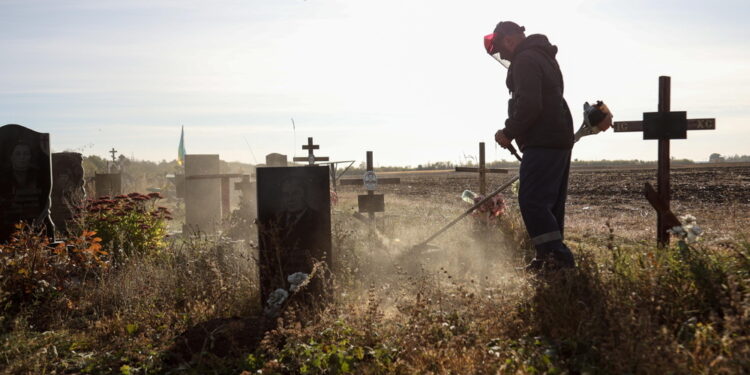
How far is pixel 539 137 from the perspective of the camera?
5332mm

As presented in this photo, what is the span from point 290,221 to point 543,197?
2.12 meters

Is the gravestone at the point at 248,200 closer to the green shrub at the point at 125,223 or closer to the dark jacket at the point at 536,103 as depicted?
the green shrub at the point at 125,223

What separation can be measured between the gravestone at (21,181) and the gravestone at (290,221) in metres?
3.51

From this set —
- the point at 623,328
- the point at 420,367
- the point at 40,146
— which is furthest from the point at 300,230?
the point at 40,146

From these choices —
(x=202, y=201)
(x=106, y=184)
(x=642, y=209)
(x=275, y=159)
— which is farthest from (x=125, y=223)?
(x=642, y=209)

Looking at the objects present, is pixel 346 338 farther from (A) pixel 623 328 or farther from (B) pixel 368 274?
(B) pixel 368 274

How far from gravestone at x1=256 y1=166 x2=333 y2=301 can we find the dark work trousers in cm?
169

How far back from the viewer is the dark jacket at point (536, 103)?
5281 millimetres

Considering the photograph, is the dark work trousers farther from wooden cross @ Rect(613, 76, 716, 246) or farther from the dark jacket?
wooden cross @ Rect(613, 76, 716, 246)

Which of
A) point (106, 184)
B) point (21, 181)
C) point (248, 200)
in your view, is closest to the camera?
point (21, 181)

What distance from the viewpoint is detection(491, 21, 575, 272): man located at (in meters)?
5.24

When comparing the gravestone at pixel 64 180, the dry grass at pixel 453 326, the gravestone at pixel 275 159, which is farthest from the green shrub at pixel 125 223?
the gravestone at pixel 275 159

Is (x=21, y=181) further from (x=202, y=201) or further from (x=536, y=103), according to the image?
(x=202, y=201)

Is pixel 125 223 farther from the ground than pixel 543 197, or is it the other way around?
pixel 543 197
